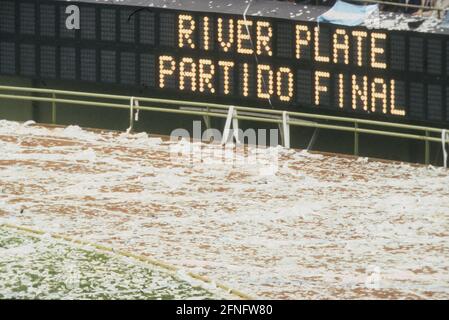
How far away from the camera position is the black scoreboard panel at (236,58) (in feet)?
112

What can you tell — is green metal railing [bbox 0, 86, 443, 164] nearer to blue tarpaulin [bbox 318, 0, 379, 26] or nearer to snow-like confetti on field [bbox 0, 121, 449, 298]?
snow-like confetti on field [bbox 0, 121, 449, 298]

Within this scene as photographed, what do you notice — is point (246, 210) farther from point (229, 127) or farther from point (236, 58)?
point (229, 127)

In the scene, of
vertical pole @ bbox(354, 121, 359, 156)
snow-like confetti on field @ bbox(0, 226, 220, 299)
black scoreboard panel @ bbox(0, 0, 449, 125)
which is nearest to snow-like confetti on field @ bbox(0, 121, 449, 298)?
vertical pole @ bbox(354, 121, 359, 156)

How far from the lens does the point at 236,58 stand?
35.6 m

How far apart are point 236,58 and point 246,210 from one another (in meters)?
4.15

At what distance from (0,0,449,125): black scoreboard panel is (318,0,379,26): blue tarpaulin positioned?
9.7 inches

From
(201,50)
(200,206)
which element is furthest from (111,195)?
(201,50)

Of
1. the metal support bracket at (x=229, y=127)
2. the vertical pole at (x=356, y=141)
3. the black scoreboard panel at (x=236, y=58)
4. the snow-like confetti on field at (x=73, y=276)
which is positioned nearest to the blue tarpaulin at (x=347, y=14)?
the black scoreboard panel at (x=236, y=58)

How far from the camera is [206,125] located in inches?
1448

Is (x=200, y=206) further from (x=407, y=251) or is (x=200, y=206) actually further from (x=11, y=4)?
(x=11, y=4)

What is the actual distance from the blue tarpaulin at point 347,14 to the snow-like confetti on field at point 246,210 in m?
2.32
